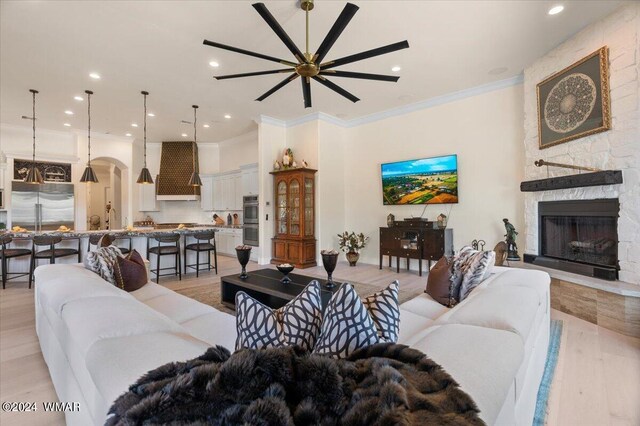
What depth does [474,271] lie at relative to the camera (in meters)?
2.23

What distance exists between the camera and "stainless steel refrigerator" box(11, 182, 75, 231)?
629 cm

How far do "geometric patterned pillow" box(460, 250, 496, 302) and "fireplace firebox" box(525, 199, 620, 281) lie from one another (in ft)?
6.33

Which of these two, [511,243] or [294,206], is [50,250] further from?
[511,243]

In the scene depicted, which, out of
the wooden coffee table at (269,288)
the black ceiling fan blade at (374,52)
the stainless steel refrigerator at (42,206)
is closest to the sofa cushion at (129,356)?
the wooden coffee table at (269,288)

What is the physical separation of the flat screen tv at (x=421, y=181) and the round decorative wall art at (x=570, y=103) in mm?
1491

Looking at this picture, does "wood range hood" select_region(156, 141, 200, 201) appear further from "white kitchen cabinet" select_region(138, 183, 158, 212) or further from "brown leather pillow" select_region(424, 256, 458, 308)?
"brown leather pillow" select_region(424, 256, 458, 308)

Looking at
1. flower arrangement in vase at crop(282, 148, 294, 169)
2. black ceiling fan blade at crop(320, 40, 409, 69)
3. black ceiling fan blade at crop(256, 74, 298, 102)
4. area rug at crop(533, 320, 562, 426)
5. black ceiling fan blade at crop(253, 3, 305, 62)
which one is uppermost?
black ceiling fan blade at crop(253, 3, 305, 62)

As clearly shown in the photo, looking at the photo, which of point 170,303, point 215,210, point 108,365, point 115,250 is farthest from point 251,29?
point 215,210

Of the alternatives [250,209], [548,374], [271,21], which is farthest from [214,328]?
[250,209]

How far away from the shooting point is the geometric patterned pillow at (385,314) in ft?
3.46

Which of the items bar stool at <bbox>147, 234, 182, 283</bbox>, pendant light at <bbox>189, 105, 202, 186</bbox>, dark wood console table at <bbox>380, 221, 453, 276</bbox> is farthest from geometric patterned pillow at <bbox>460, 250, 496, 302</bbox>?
pendant light at <bbox>189, 105, 202, 186</bbox>

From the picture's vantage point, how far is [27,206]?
6.38m

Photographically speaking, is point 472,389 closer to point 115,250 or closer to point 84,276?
point 84,276

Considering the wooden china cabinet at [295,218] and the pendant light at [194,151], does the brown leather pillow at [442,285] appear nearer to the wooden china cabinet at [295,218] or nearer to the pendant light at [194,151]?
the wooden china cabinet at [295,218]
